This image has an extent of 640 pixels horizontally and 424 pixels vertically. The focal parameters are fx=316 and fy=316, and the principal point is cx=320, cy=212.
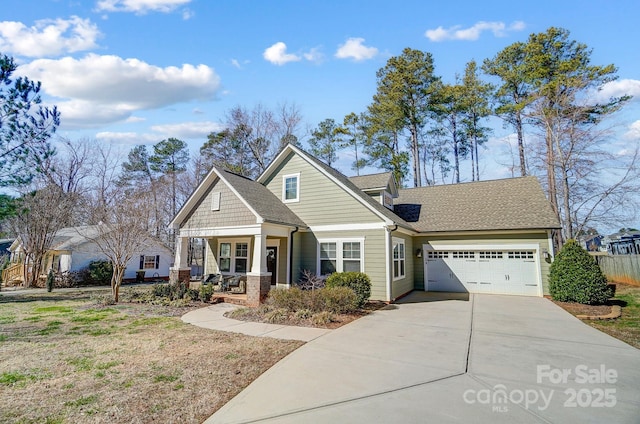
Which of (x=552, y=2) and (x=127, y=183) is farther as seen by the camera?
(x=127, y=183)

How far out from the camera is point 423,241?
618 inches

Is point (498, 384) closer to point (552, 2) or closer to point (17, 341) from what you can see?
point (17, 341)

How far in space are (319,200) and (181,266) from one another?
21.7 feet

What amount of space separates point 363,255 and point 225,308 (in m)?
5.50

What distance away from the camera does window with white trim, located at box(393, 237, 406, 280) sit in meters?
12.9

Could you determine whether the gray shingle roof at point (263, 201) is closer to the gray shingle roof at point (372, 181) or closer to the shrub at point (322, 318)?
the gray shingle roof at point (372, 181)

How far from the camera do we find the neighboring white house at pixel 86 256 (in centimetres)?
2125

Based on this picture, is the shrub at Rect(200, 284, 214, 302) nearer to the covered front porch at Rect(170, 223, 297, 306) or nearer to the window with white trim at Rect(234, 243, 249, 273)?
the covered front porch at Rect(170, 223, 297, 306)

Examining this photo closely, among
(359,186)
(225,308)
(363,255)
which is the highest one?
(359,186)

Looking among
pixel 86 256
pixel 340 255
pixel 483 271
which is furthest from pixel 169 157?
pixel 483 271

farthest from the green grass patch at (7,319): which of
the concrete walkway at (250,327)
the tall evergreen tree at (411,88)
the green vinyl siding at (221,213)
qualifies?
the tall evergreen tree at (411,88)

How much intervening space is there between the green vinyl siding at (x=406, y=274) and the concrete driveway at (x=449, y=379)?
175 inches

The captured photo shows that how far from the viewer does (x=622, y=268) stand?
1806cm

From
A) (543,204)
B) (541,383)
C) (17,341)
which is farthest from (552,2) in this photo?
(17,341)
